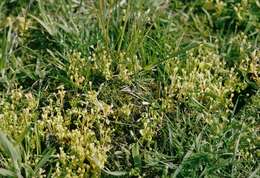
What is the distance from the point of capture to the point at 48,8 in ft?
12.0

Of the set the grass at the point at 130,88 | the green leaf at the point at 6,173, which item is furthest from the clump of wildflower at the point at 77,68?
the green leaf at the point at 6,173

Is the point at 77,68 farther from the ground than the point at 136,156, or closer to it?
farther from the ground

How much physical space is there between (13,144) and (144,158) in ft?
2.23

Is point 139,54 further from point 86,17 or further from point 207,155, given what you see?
point 207,155

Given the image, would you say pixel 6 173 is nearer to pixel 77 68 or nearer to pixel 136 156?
pixel 136 156

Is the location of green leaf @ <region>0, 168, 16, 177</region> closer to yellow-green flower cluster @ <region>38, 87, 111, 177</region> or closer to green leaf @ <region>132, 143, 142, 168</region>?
yellow-green flower cluster @ <region>38, 87, 111, 177</region>

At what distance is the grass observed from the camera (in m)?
2.86

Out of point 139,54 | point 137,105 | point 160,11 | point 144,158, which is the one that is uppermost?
point 160,11

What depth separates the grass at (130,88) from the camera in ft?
9.37

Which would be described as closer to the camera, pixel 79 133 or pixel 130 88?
pixel 79 133

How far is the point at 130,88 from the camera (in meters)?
3.21

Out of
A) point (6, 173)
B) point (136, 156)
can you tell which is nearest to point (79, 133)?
point (136, 156)

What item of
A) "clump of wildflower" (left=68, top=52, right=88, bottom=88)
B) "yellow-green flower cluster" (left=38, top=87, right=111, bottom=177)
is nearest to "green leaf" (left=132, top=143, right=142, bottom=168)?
"yellow-green flower cluster" (left=38, top=87, right=111, bottom=177)

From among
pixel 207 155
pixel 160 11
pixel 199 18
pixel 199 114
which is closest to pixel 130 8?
pixel 160 11
